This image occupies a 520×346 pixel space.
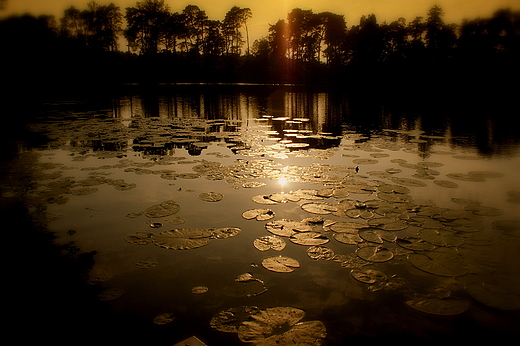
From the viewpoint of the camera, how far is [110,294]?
225 cm

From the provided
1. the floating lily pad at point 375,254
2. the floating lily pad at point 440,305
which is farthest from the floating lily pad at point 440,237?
the floating lily pad at point 440,305

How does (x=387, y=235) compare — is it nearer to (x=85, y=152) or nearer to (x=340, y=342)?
(x=340, y=342)

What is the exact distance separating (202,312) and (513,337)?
2.14 metres

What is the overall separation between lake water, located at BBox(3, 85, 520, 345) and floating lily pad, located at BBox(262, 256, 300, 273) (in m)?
0.01

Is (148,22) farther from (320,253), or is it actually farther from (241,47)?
(320,253)

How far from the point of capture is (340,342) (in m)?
1.85

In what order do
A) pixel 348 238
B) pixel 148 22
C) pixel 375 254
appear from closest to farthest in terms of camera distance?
pixel 375 254 < pixel 348 238 < pixel 148 22

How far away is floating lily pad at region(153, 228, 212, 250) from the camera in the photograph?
116 inches

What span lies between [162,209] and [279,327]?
236 cm

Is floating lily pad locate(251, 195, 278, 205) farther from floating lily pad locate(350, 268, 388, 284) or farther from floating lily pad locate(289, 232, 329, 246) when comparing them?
floating lily pad locate(350, 268, 388, 284)

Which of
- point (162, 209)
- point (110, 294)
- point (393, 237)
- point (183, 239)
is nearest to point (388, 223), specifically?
point (393, 237)

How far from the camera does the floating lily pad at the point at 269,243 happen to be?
2871 millimetres

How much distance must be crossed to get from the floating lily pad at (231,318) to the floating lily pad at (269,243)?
31.9 inches

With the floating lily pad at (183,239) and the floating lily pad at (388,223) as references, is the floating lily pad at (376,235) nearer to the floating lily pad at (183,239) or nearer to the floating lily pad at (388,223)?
the floating lily pad at (388,223)
